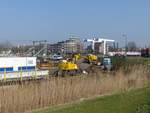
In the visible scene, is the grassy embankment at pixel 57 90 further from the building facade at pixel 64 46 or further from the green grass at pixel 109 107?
the building facade at pixel 64 46

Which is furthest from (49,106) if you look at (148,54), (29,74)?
(148,54)

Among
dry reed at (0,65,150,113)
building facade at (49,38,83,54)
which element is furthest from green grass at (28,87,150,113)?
building facade at (49,38,83,54)

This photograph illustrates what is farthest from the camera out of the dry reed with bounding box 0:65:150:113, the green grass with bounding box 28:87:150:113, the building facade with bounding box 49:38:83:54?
the building facade with bounding box 49:38:83:54

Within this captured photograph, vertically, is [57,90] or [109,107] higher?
[57,90]

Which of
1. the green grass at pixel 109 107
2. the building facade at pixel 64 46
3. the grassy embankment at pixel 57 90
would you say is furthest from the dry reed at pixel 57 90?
the building facade at pixel 64 46

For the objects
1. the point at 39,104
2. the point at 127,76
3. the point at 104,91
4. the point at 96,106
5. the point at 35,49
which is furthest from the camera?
the point at 35,49

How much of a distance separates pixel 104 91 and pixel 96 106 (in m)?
8.37

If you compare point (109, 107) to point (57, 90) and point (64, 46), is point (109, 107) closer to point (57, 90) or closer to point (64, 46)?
point (57, 90)

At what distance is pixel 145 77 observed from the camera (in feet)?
111

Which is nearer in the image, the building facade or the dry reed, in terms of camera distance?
the dry reed

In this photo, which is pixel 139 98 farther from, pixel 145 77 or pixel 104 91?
pixel 145 77

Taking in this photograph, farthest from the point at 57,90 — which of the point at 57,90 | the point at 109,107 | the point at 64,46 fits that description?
the point at 64,46

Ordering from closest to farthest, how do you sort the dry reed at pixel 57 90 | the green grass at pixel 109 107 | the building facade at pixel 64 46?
1. the green grass at pixel 109 107
2. the dry reed at pixel 57 90
3. the building facade at pixel 64 46

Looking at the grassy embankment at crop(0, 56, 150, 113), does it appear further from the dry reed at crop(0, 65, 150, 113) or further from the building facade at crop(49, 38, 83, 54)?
the building facade at crop(49, 38, 83, 54)
